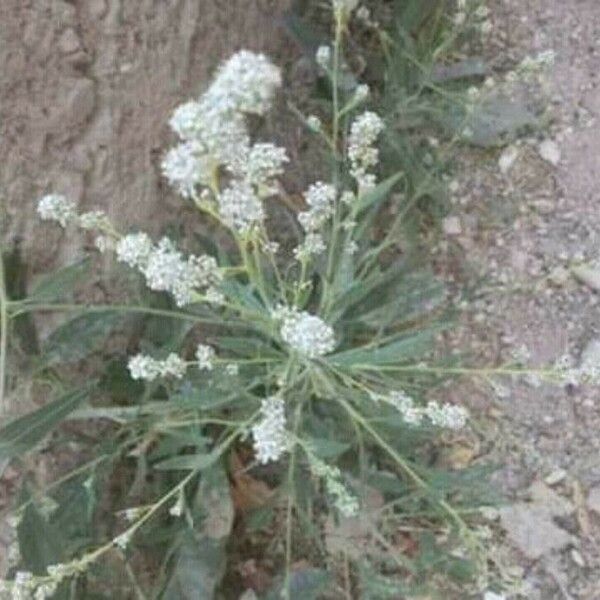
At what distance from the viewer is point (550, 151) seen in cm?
169

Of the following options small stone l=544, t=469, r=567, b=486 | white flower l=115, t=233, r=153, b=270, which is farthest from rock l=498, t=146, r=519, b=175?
white flower l=115, t=233, r=153, b=270

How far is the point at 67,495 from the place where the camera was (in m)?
1.29

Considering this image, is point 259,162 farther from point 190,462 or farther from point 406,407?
point 190,462

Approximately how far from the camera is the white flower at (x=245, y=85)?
0.82 meters

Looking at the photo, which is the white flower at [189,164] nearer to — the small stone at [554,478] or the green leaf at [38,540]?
the green leaf at [38,540]

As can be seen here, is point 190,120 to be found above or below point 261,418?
above

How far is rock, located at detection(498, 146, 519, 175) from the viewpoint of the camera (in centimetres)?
168

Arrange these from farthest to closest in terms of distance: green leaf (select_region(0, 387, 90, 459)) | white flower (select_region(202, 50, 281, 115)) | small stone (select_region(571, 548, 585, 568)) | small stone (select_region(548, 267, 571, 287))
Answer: small stone (select_region(548, 267, 571, 287)) → small stone (select_region(571, 548, 585, 568)) → green leaf (select_region(0, 387, 90, 459)) → white flower (select_region(202, 50, 281, 115))

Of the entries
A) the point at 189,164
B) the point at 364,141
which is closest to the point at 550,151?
the point at 364,141

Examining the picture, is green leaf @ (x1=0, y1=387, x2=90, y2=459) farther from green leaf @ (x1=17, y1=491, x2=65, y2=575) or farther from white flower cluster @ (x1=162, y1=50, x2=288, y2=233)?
white flower cluster @ (x1=162, y1=50, x2=288, y2=233)

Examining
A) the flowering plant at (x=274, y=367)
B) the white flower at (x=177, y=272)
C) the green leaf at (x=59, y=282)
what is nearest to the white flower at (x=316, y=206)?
the flowering plant at (x=274, y=367)

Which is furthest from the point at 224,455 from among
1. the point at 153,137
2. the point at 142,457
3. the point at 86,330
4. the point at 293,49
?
the point at 293,49

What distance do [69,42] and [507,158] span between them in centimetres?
57

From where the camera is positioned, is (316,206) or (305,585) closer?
(316,206)
